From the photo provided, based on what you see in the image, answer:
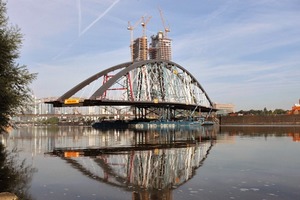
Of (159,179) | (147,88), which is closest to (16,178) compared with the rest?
(159,179)

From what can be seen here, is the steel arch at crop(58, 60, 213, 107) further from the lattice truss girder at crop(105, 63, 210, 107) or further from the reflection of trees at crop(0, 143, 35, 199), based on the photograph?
the reflection of trees at crop(0, 143, 35, 199)

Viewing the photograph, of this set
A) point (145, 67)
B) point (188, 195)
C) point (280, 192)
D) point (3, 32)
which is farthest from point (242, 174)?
point (145, 67)

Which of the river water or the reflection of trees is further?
the reflection of trees

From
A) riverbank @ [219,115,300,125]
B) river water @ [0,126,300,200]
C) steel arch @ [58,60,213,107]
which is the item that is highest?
steel arch @ [58,60,213,107]

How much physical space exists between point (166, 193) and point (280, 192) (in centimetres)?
472

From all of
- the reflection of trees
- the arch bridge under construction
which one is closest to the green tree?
the reflection of trees

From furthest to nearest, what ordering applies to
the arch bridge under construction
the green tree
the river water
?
the arch bridge under construction
the green tree
the river water

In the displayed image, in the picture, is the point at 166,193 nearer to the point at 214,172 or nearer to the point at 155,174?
the point at 155,174

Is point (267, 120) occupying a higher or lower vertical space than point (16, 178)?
higher

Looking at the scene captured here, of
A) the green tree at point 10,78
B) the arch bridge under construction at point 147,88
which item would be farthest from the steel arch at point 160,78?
the green tree at point 10,78

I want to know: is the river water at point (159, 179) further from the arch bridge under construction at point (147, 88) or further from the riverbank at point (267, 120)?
the riverbank at point (267, 120)

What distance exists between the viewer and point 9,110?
2509 cm

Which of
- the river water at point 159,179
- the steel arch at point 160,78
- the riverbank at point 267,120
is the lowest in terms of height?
the river water at point 159,179

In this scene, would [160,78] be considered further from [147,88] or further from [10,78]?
[10,78]
